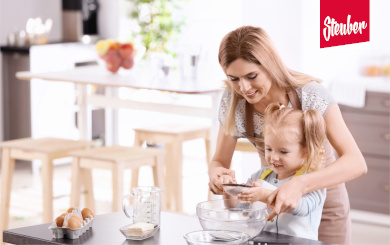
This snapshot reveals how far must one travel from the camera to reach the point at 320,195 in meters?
2.40

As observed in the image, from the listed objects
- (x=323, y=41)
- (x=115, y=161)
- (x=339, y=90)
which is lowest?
(x=115, y=161)

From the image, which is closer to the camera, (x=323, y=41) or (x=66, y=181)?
(x=323, y=41)

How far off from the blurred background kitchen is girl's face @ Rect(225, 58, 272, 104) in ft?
7.05

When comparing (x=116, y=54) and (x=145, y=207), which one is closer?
(x=145, y=207)

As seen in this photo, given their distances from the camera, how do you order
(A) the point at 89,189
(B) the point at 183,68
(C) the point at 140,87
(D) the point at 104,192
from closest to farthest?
(C) the point at 140,87
(B) the point at 183,68
(A) the point at 89,189
(D) the point at 104,192

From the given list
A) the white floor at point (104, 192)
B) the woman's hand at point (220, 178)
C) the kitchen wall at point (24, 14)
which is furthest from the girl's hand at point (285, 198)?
the kitchen wall at point (24, 14)

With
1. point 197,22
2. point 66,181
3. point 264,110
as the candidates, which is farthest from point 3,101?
point 264,110

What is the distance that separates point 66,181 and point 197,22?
179 cm

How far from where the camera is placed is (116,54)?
495cm

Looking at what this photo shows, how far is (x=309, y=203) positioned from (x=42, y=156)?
8.19 feet

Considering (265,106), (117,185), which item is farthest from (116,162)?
(265,106)

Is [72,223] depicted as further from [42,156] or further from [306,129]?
[42,156]

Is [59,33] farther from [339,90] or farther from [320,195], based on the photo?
[320,195]

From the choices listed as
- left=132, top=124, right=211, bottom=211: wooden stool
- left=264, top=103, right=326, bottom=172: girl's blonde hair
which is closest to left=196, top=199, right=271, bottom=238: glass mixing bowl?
left=264, top=103, right=326, bottom=172: girl's blonde hair
